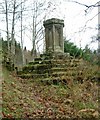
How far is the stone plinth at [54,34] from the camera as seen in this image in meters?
12.9

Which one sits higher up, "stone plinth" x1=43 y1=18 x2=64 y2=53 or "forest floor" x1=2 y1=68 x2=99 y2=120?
"stone plinth" x1=43 y1=18 x2=64 y2=53

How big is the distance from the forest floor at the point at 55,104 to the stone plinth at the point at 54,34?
420cm

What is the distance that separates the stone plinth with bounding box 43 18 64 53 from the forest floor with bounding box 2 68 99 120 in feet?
13.8

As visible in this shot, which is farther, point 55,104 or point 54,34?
point 54,34

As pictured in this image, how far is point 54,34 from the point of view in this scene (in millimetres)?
12984

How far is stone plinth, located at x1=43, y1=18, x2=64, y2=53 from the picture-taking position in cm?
1291

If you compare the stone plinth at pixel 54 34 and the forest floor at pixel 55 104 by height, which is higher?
the stone plinth at pixel 54 34

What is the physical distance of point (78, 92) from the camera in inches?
305

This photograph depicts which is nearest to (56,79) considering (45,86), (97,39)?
(45,86)

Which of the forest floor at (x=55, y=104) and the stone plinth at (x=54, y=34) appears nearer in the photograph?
the forest floor at (x=55, y=104)

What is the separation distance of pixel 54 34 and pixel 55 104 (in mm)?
6412

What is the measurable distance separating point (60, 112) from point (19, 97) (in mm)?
1184

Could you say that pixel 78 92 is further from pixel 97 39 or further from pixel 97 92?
pixel 97 39

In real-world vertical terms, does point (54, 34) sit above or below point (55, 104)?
above
